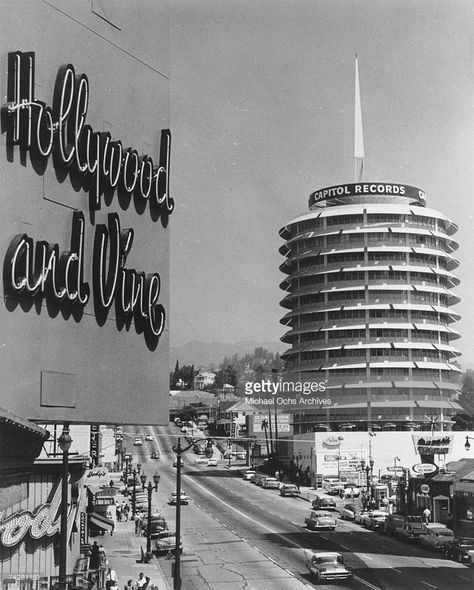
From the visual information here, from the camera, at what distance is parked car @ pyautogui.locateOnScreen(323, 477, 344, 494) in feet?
279

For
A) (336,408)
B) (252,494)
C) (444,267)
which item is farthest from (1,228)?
→ (444,267)

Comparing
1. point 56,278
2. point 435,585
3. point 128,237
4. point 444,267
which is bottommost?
point 435,585

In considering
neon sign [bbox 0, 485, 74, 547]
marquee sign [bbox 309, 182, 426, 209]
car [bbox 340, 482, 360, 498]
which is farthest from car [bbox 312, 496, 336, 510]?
marquee sign [bbox 309, 182, 426, 209]

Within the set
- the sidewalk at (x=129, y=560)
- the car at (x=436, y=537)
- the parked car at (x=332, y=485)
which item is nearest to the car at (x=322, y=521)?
the car at (x=436, y=537)

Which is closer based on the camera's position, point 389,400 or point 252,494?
point 252,494

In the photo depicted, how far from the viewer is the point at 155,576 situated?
3734 centimetres

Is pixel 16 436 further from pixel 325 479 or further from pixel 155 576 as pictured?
pixel 325 479

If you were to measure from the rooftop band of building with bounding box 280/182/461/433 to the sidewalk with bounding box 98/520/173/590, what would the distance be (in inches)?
2283

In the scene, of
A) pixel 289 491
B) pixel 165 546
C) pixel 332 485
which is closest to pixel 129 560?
pixel 165 546

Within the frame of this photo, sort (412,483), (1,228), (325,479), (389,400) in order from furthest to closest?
(389,400)
(325,479)
(412,483)
(1,228)

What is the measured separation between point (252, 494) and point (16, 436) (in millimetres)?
69794

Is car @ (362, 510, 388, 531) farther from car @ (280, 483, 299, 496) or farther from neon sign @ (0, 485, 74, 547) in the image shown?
neon sign @ (0, 485, 74, 547)

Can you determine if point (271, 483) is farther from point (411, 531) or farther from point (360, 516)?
point (411, 531)

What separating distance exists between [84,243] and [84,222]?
50 cm
